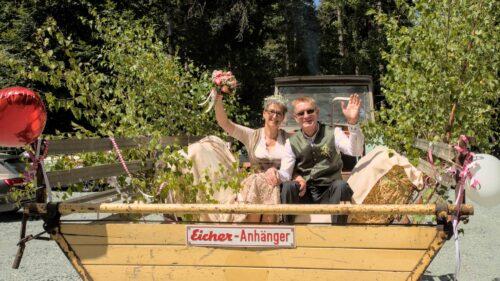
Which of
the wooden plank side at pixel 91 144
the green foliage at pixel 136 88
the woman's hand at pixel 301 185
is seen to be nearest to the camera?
the wooden plank side at pixel 91 144

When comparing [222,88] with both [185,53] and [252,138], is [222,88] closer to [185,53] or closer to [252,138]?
[252,138]

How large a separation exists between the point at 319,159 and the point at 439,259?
11.7ft

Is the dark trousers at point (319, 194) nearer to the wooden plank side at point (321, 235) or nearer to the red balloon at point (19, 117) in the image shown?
the wooden plank side at point (321, 235)

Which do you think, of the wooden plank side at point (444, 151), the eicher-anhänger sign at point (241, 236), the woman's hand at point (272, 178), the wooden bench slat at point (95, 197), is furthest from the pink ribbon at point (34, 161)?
the wooden plank side at point (444, 151)

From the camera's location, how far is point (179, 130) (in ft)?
17.2

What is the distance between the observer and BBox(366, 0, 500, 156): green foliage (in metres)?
3.96

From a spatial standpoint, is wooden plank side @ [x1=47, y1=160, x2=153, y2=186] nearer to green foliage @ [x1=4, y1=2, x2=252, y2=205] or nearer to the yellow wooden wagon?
green foliage @ [x1=4, y1=2, x2=252, y2=205]

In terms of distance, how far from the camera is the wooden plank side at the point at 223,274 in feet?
8.73

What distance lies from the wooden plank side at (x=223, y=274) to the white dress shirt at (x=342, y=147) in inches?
43.3

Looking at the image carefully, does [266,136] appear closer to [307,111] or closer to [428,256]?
[307,111]

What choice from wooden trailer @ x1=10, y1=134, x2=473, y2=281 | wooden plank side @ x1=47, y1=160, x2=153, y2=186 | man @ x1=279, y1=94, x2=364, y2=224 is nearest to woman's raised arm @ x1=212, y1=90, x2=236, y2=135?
man @ x1=279, y1=94, x2=364, y2=224

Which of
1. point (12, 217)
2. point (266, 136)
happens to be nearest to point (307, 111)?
point (266, 136)

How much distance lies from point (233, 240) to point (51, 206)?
0.92 meters

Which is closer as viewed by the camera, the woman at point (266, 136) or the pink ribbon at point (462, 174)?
the pink ribbon at point (462, 174)
